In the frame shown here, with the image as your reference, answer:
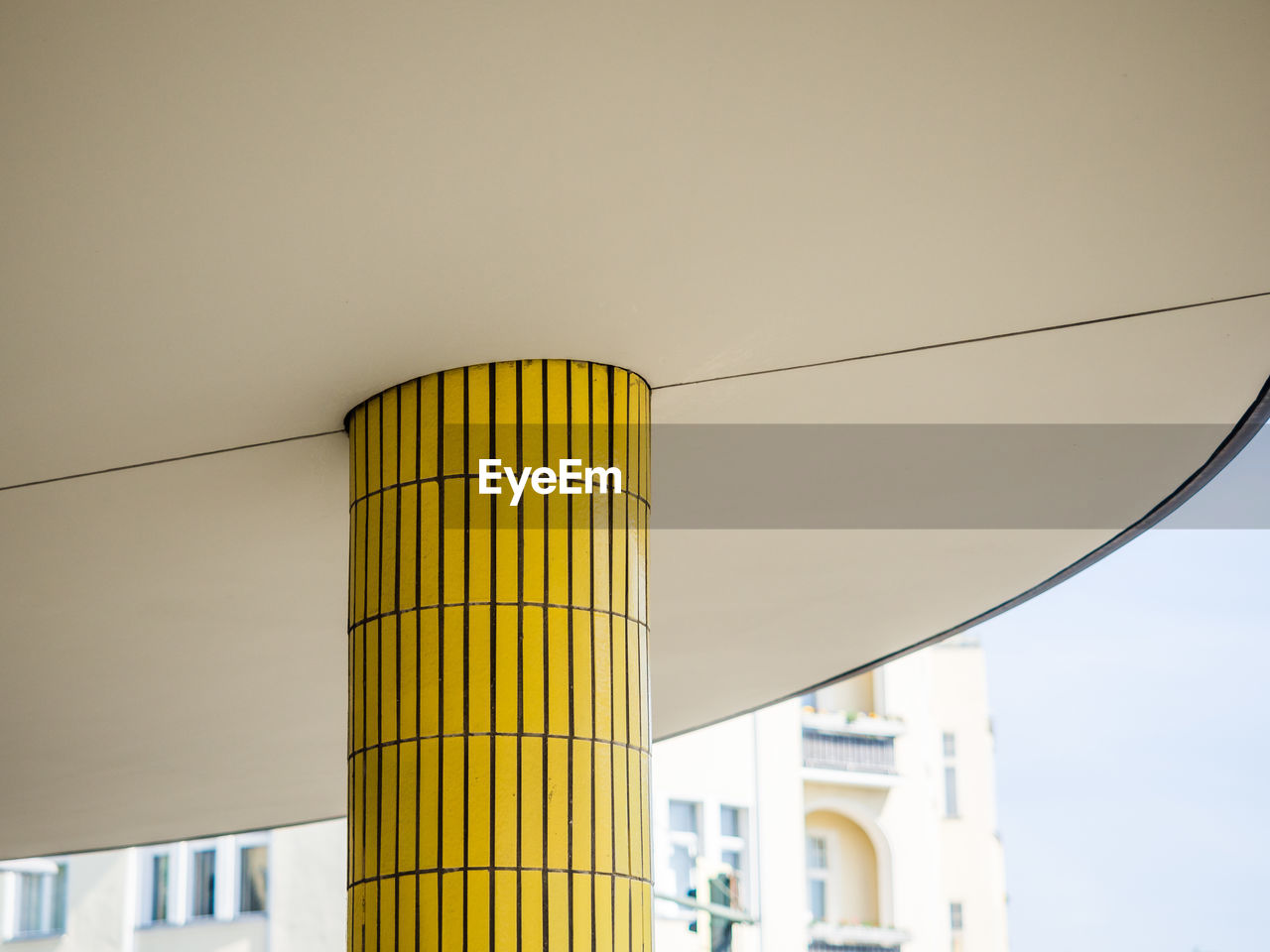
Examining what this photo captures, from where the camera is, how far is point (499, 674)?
6355mm

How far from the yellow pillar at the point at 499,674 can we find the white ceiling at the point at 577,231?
32cm

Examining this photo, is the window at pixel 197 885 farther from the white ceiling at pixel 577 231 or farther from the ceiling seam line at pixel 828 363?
the ceiling seam line at pixel 828 363

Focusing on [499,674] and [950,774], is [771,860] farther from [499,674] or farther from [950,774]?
[499,674]

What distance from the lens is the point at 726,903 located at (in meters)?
29.3

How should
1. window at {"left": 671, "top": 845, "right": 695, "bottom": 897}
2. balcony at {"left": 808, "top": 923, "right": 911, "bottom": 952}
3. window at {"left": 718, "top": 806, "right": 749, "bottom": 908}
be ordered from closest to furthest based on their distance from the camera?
1. window at {"left": 671, "top": 845, "right": 695, "bottom": 897}
2. window at {"left": 718, "top": 806, "right": 749, "bottom": 908}
3. balcony at {"left": 808, "top": 923, "right": 911, "bottom": 952}

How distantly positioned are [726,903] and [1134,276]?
2422 cm

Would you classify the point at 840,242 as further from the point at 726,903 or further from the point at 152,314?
the point at 726,903

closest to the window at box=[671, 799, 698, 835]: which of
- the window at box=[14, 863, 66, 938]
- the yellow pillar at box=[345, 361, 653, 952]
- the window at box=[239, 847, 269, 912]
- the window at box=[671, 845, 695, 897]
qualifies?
the window at box=[671, 845, 695, 897]

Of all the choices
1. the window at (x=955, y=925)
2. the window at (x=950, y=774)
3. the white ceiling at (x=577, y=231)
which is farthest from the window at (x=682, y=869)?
the white ceiling at (x=577, y=231)

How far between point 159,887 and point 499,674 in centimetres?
2212

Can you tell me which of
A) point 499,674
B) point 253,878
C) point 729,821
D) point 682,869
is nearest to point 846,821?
point 729,821

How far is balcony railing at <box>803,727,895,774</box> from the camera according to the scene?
34531mm

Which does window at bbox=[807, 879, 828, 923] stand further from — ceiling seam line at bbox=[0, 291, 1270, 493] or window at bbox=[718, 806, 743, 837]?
ceiling seam line at bbox=[0, 291, 1270, 493]

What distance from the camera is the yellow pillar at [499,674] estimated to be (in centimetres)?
616
